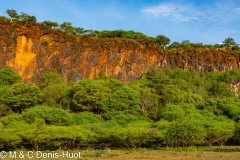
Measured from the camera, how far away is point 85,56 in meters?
74.0

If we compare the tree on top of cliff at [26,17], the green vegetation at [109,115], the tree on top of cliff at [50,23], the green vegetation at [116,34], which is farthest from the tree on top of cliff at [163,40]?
the tree on top of cliff at [26,17]

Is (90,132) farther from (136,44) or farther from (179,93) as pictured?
(136,44)

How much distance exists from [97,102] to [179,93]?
16.3 meters

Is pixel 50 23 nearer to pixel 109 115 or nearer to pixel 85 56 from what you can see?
pixel 85 56

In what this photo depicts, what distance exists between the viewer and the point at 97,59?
75.2m

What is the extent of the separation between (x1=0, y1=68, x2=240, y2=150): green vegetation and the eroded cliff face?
4110 mm

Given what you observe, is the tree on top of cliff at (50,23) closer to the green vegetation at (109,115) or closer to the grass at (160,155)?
the green vegetation at (109,115)

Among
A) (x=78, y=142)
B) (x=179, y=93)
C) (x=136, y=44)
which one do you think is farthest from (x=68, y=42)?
(x=78, y=142)

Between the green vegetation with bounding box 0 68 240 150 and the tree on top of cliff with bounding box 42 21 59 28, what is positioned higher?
the tree on top of cliff with bounding box 42 21 59 28

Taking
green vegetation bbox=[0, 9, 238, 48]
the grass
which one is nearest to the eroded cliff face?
green vegetation bbox=[0, 9, 238, 48]

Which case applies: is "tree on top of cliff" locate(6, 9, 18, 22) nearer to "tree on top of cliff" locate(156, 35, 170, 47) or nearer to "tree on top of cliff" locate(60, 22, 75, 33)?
"tree on top of cliff" locate(60, 22, 75, 33)

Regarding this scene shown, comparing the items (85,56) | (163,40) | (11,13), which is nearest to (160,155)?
(85,56)

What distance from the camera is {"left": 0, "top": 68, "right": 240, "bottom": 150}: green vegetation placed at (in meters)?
36.6

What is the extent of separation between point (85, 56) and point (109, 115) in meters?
25.8
